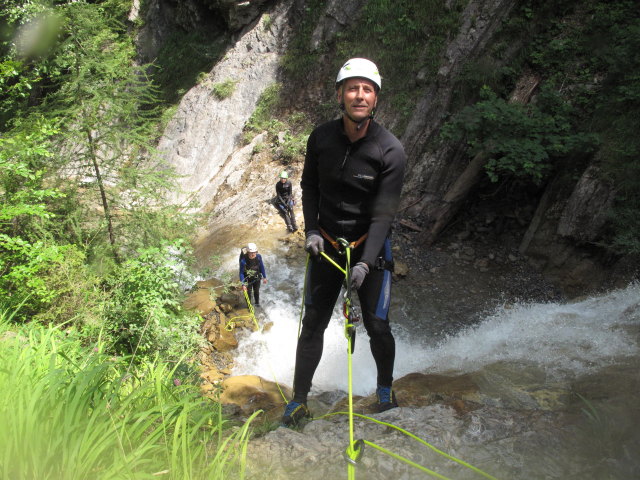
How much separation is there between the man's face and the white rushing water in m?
2.64

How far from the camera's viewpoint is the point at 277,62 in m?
14.0

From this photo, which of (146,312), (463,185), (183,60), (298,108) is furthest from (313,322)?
(183,60)

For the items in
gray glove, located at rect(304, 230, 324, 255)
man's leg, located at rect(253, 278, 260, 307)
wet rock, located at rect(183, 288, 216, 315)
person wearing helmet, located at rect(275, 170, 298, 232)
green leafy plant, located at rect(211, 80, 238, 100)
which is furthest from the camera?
green leafy plant, located at rect(211, 80, 238, 100)

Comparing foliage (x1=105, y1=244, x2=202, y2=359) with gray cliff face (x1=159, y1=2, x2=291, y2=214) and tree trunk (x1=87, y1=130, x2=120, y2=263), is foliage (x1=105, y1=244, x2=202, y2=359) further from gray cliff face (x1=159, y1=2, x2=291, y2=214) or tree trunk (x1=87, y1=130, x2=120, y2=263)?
gray cliff face (x1=159, y1=2, x2=291, y2=214)

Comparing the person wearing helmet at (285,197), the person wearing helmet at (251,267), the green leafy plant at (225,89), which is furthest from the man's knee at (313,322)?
the green leafy plant at (225,89)

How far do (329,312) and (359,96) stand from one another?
1.55m

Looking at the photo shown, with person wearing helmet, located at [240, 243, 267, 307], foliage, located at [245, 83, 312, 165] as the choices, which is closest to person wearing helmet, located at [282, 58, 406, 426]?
person wearing helmet, located at [240, 243, 267, 307]

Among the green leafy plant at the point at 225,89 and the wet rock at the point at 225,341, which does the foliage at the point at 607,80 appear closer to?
the wet rock at the point at 225,341

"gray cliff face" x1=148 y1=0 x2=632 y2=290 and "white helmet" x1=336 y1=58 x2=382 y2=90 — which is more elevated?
"gray cliff face" x1=148 y1=0 x2=632 y2=290

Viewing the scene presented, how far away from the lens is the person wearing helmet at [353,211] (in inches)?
105

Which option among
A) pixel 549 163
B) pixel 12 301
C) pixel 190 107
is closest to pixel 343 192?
pixel 12 301

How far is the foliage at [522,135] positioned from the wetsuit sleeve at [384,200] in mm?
4825

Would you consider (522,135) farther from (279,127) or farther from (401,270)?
(279,127)

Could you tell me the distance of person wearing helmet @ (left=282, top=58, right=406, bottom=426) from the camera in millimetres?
2674
